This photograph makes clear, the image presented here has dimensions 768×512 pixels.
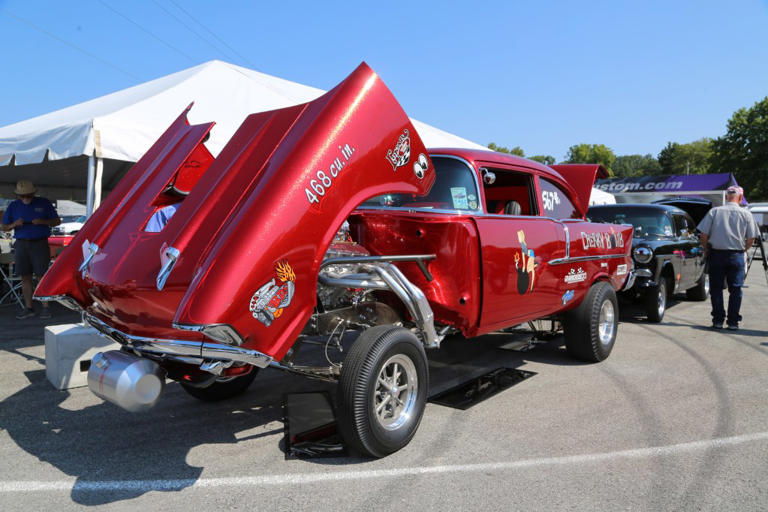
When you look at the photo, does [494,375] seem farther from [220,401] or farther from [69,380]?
[69,380]

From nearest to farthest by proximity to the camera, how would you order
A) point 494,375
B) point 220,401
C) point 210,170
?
point 210,170 → point 220,401 → point 494,375

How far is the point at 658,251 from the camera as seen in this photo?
24.9ft

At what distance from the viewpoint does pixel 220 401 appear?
432 cm

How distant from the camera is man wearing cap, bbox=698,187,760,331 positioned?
23.2ft

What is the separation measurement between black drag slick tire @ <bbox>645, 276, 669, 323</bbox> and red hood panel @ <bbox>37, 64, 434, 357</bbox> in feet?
17.6

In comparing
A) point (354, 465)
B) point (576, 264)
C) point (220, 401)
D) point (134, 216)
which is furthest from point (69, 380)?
point (576, 264)

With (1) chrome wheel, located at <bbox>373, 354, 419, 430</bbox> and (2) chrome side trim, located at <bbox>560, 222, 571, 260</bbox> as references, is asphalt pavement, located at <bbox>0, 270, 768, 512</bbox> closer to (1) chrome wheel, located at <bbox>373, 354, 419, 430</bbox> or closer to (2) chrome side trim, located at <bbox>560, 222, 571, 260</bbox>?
(1) chrome wheel, located at <bbox>373, 354, 419, 430</bbox>

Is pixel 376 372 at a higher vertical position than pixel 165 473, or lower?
higher

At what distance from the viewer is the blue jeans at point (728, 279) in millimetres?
7102

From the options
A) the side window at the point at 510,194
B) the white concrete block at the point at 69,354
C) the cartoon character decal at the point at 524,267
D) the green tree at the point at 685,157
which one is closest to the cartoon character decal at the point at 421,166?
the side window at the point at 510,194

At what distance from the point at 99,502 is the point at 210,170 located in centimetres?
197

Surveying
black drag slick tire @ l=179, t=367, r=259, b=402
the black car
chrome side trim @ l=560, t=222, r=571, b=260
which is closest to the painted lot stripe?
black drag slick tire @ l=179, t=367, r=259, b=402

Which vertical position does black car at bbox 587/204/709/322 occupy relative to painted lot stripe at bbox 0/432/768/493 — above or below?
above

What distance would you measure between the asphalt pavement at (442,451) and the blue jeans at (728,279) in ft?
7.20
